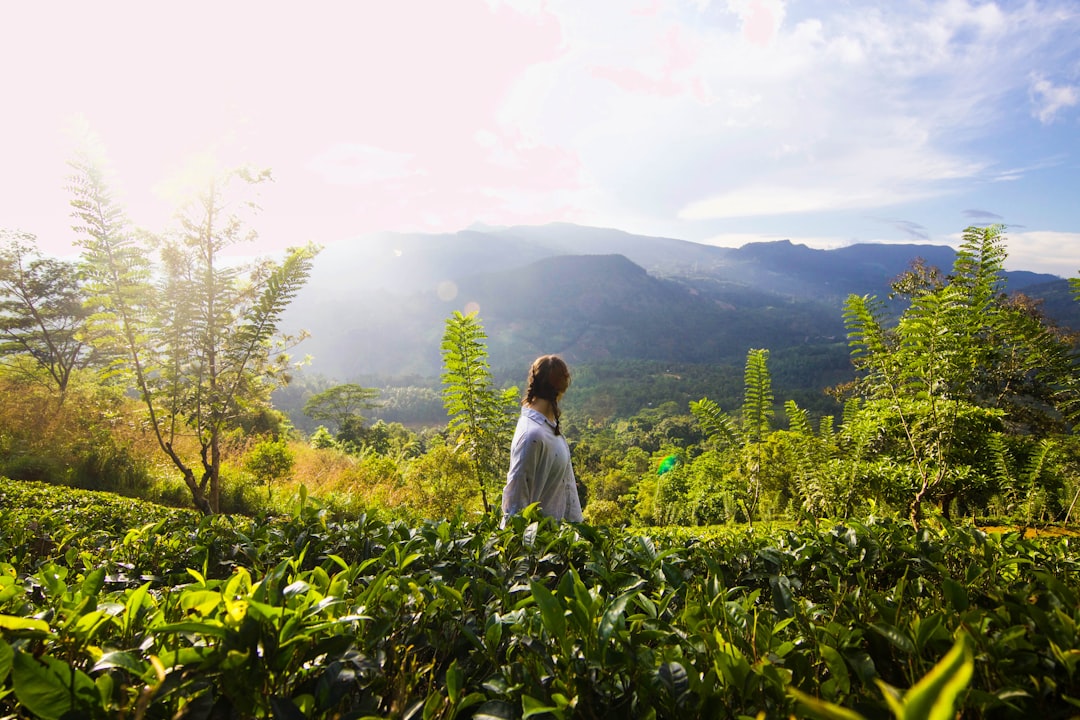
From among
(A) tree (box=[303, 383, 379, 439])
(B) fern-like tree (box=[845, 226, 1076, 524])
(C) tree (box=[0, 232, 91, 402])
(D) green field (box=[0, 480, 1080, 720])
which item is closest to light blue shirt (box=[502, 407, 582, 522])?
(D) green field (box=[0, 480, 1080, 720])

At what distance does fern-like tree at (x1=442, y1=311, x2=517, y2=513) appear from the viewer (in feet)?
21.7

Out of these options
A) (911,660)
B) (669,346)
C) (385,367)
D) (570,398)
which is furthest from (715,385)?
(385,367)

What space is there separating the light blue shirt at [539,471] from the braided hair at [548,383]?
0.13 m

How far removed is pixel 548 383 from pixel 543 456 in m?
0.53

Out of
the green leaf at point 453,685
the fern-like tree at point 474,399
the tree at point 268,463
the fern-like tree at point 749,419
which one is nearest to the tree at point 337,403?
the tree at point 268,463

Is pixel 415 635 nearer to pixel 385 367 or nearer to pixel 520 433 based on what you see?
pixel 520 433

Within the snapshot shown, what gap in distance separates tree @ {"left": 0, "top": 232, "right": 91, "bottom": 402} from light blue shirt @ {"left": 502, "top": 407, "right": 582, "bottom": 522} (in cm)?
1940

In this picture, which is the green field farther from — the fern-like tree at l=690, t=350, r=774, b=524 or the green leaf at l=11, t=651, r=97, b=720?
the fern-like tree at l=690, t=350, r=774, b=524

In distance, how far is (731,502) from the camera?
10.3m

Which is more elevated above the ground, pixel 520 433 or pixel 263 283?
pixel 263 283

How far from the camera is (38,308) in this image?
19734 mm

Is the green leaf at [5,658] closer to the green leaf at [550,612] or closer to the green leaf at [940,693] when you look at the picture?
the green leaf at [550,612]

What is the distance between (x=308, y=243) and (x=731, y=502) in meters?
9.29

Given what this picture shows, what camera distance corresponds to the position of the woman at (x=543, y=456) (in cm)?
315
